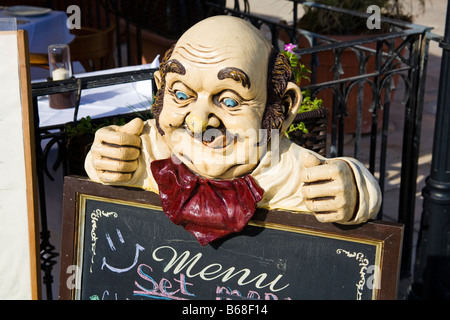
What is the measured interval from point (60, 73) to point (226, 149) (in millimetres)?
1880

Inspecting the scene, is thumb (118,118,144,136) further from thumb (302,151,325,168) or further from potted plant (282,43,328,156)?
potted plant (282,43,328,156)

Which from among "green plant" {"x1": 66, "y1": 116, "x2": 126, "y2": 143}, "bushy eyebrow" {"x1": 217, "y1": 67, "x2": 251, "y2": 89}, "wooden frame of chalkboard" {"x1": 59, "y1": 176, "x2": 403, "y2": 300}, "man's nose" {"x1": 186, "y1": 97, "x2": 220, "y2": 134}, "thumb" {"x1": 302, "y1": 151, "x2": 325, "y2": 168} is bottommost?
"wooden frame of chalkboard" {"x1": 59, "y1": 176, "x2": 403, "y2": 300}

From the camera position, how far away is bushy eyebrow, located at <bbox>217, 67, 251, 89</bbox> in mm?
1533

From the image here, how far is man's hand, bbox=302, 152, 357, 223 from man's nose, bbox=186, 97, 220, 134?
0.25 metres

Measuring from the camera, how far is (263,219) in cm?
173

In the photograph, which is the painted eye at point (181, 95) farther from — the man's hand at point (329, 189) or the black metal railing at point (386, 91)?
the black metal railing at point (386, 91)

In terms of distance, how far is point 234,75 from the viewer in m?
1.53

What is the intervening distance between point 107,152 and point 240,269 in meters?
0.50

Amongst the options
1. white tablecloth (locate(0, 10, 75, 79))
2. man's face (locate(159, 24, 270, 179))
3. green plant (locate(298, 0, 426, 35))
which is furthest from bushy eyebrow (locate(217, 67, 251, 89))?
green plant (locate(298, 0, 426, 35))

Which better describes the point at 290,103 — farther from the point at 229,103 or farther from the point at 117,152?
the point at 117,152

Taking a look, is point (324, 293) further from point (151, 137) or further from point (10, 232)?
point (10, 232)

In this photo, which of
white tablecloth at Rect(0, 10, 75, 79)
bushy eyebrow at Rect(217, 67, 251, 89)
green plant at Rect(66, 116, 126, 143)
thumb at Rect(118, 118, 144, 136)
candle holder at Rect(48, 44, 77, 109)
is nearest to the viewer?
bushy eyebrow at Rect(217, 67, 251, 89)

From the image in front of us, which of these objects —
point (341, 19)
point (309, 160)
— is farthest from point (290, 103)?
point (341, 19)

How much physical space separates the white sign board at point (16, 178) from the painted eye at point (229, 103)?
2.13ft
